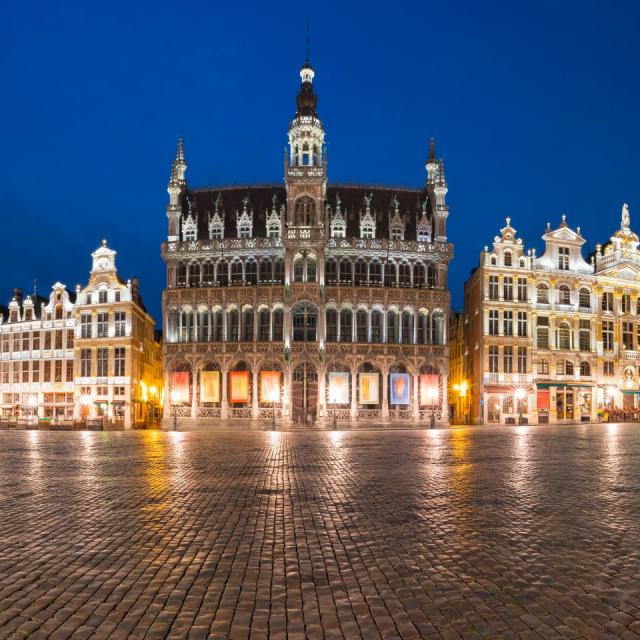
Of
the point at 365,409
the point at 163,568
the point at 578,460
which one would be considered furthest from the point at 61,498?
the point at 365,409

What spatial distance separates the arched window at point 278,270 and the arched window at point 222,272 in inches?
199

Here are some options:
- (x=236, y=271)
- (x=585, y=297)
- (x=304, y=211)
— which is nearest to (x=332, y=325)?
(x=236, y=271)

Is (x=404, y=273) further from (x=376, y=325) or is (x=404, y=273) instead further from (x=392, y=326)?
(x=376, y=325)

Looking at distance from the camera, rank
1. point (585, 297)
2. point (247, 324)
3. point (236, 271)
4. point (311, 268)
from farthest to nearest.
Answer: point (585, 297) → point (236, 271) → point (247, 324) → point (311, 268)

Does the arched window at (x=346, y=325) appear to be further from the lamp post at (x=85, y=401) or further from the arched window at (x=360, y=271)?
the lamp post at (x=85, y=401)

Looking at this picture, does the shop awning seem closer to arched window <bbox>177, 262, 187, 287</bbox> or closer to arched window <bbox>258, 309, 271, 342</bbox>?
arched window <bbox>258, 309, 271, 342</bbox>

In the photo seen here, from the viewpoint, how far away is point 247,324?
75312 millimetres

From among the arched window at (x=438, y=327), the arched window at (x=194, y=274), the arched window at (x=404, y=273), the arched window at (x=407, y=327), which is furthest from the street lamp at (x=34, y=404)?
the arched window at (x=438, y=327)

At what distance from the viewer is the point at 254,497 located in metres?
17.8

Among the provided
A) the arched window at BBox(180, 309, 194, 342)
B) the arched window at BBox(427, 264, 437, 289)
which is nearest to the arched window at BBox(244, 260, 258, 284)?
the arched window at BBox(180, 309, 194, 342)

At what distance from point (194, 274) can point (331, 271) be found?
47.0 feet

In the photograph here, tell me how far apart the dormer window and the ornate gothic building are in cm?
1366

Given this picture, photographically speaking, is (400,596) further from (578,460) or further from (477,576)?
(578,460)

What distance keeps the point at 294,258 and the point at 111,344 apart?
22.6 metres
